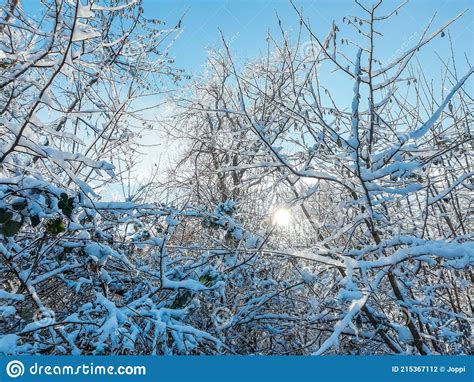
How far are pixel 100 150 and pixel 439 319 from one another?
2.98 metres

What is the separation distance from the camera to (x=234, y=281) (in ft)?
10.3

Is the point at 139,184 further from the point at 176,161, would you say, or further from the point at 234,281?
the point at 176,161

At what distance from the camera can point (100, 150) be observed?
316 centimetres

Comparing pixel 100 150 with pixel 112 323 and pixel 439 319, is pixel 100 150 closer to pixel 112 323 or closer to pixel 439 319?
pixel 112 323

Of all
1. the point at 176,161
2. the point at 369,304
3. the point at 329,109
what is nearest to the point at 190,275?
the point at 369,304

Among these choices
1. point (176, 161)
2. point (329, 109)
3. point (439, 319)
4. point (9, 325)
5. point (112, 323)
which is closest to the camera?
point (112, 323)

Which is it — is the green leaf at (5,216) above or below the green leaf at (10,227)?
above

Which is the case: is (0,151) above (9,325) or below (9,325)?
above

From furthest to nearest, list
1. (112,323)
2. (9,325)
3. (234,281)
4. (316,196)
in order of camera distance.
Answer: (316,196) → (234,281) → (9,325) → (112,323)

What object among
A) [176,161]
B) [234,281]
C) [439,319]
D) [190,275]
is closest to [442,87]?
[439,319]

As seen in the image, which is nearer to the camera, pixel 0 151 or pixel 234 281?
pixel 0 151

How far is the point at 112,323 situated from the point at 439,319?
8.03 feet

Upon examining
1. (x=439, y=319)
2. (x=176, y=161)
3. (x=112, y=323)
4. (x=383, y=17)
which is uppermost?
(x=176, y=161)

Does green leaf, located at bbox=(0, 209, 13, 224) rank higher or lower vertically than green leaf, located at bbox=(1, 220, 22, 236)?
higher
